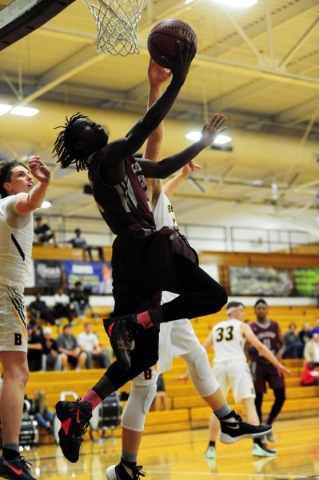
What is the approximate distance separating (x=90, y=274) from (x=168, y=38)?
1551 cm

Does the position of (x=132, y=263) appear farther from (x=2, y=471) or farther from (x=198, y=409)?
(x=198, y=409)

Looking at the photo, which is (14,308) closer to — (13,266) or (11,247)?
(13,266)

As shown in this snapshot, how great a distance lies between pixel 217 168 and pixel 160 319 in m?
18.8

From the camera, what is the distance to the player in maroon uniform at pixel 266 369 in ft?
32.0

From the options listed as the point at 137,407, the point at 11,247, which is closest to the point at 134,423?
the point at 137,407

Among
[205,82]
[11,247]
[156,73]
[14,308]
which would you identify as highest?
[205,82]

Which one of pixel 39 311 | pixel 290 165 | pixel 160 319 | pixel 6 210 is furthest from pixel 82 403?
pixel 290 165

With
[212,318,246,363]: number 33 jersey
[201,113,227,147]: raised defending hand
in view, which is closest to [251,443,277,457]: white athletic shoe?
[212,318,246,363]: number 33 jersey

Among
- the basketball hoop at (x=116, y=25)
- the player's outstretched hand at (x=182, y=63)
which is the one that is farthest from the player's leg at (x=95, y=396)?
the basketball hoop at (x=116, y=25)

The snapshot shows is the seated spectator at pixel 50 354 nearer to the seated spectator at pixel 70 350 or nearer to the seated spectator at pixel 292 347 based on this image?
the seated spectator at pixel 70 350

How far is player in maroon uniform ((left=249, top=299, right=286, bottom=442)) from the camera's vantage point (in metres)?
9.76

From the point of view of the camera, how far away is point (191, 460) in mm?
8062

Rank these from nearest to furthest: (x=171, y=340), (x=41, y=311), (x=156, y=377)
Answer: (x=156, y=377)
(x=171, y=340)
(x=41, y=311)

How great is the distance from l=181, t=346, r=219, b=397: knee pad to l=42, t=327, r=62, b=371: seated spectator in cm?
965
